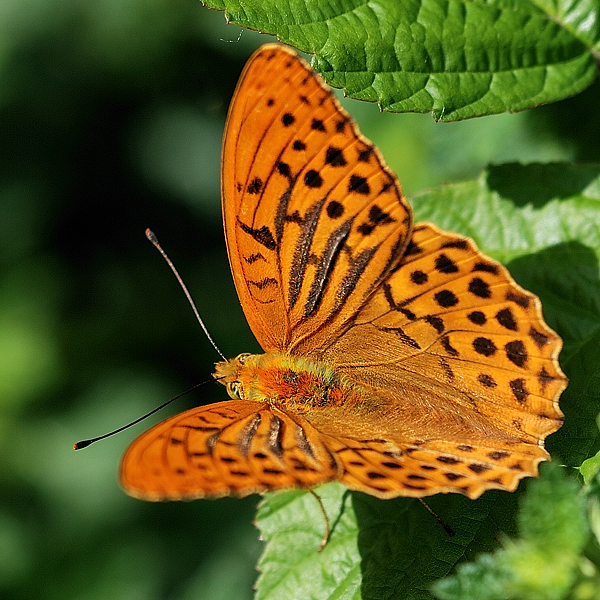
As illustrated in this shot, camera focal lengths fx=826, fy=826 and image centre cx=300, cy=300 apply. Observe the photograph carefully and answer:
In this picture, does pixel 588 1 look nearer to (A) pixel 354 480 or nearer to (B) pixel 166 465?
(A) pixel 354 480

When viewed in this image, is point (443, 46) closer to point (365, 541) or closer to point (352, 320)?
point (352, 320)

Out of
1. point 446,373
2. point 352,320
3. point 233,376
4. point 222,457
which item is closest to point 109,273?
point 233,376

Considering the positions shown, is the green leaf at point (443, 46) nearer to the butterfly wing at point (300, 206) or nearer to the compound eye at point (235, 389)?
the butterfly wing at point (300, 206)

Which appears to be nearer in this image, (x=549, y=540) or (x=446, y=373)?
(x=549, y=540)

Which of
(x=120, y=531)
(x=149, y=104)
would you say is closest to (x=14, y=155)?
(x=149, y=104)

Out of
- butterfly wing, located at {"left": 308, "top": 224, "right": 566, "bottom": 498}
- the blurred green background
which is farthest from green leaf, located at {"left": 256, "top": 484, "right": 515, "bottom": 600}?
the blurred green background

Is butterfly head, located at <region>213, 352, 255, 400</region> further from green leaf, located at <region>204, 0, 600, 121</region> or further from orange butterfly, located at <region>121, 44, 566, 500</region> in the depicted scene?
green leaf, located at <region>204, 0, 600, 121</region>
